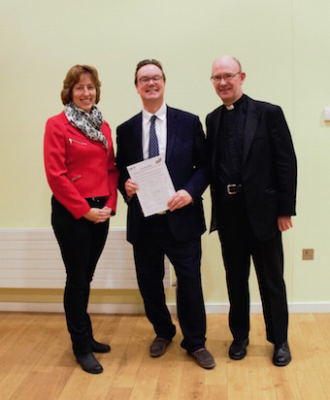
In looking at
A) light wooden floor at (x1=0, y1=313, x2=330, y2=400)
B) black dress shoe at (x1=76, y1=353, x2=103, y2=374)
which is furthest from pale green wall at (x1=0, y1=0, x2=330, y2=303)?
black dress shoe at (x1=76, y1=353, x2=103, y2=374)

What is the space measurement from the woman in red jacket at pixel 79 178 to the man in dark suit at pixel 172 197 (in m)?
0.14

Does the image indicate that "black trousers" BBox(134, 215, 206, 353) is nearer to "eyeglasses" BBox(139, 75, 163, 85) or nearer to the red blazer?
the red blazer

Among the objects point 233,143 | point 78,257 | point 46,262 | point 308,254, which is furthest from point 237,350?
point 46,262

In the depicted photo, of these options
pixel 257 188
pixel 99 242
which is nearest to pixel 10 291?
pixel 99 242

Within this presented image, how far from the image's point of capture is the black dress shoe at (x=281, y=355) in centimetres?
268

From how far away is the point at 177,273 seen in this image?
8.95 ft

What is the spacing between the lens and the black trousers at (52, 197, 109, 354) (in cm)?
256

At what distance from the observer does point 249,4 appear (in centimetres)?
309

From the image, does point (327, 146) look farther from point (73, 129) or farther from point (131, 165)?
point (73, 129)

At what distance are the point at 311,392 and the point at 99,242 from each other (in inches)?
50.8

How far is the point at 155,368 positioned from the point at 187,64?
1.83 m

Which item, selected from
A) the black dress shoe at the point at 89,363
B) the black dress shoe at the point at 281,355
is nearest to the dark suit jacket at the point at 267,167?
the black dress shoe at the point at 281,355


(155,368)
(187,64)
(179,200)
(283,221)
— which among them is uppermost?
(187,64)

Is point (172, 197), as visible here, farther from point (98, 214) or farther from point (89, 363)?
point (89, 363)
